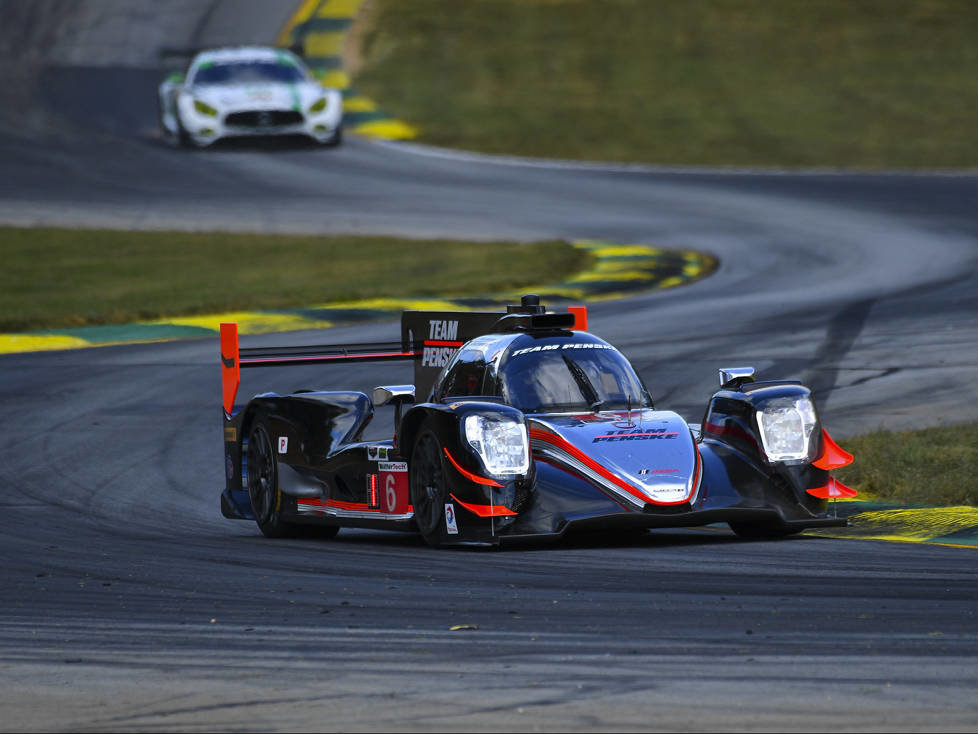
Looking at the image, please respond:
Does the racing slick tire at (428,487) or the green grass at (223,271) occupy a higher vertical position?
the green grass at (223,271)

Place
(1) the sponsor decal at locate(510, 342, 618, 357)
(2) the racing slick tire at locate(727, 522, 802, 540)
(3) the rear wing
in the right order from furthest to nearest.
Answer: (3) the rear wing
(1) the sponsor decal at locate(510, 342, 618, 357)
(2) the racing slick tire at locate(727, 522, 802, 540)

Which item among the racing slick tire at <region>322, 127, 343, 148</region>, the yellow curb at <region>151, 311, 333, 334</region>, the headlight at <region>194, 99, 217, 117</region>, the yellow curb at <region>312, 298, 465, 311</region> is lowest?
the yellow curb at <region>151, 311, 333, 334</region>

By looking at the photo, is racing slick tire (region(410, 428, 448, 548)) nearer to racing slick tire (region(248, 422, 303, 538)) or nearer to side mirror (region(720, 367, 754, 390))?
racing slick tire (region(248, 422, 303, 538))

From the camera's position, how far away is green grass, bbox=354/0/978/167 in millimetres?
31734

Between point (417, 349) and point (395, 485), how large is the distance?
1904 mm

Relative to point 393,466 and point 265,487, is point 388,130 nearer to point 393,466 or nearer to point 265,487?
point 265,487

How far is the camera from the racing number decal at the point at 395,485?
9344mm

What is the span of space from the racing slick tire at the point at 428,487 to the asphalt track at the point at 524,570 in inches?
7.6

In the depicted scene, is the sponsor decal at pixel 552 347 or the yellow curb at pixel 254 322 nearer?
the sponsor decal at pixel 552 347

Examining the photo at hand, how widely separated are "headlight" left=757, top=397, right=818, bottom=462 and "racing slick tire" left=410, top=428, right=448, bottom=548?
169 centimetres

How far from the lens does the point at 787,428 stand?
915 cm

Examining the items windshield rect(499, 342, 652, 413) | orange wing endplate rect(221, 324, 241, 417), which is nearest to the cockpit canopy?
windshield rect(499, 342, 652, 413)

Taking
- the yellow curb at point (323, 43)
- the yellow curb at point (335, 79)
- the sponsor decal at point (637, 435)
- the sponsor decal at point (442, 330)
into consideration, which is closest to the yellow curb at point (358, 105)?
the yellow curb at point (335, 79)

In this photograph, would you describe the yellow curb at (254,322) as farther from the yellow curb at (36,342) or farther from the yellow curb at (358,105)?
the yellow curb at (358,105)
